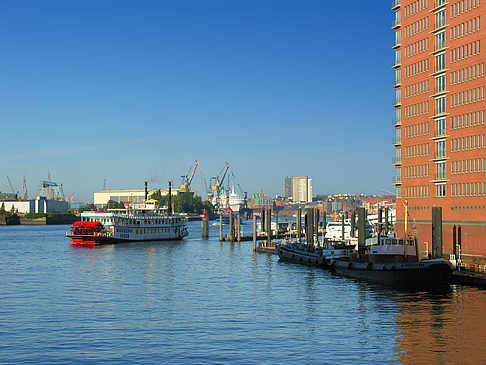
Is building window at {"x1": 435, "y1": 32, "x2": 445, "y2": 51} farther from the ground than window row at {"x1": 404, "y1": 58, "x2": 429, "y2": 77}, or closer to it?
farther from the ground

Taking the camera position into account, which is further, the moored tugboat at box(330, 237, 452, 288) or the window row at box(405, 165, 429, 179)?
the window row at box(405, 165, 429, 179)

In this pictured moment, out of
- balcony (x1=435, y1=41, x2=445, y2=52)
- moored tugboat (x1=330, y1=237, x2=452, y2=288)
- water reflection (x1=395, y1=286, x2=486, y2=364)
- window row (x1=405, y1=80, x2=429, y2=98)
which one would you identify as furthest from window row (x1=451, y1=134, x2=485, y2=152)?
water reflection (x1=395, y1=286, x2=486, y2=364)

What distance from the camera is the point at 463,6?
8956cm

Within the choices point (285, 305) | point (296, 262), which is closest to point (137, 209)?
point (296, 262)

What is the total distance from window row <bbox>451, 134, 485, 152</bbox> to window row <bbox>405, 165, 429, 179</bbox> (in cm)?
753

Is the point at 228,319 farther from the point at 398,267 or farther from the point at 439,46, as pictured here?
the point at 439,46

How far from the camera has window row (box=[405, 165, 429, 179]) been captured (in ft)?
326

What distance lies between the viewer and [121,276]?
85562 mm

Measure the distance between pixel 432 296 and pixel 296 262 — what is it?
1693 inches

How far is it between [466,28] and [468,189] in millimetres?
22003

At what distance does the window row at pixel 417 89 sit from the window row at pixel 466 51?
747 cm

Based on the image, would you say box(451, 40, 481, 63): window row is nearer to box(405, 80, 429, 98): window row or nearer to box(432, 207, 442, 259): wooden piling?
box(405, 80, 429, 98): window row

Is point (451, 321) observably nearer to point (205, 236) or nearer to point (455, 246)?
point (455, 246)

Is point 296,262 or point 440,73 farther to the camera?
point 296,262
